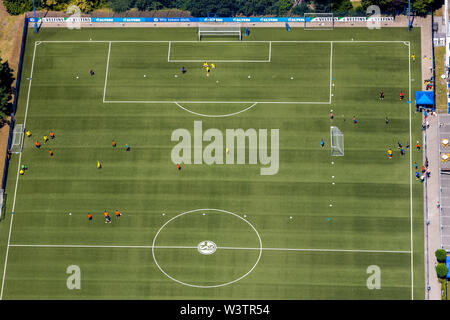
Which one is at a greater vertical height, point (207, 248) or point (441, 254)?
point (441, 254)

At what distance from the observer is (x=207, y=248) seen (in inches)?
4400

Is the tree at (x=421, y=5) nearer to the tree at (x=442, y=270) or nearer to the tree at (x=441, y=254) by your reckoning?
the tree at (x=441, y=254)

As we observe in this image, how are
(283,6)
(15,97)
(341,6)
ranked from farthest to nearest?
(283,6) < (341,6) < (15,97)

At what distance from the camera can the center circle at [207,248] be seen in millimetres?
110938

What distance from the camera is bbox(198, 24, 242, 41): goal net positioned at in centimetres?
12119

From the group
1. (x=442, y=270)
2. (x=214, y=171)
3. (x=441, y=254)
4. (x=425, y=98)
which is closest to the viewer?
(x=442, y=270)

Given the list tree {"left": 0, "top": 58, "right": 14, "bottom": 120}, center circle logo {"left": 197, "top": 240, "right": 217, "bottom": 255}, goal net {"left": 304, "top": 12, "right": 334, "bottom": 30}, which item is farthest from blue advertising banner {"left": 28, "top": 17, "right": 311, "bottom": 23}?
center circle logo {"left": 197, "top": 240, "right": 217, "bottom": 255}

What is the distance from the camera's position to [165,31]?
122438mm

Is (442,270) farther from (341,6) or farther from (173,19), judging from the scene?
(173,19)

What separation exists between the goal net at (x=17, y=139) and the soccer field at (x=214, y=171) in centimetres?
75

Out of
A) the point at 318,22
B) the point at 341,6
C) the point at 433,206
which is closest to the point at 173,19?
the point at 318,22

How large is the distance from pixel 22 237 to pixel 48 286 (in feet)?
27.2

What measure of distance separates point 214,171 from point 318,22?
94.7 feet
